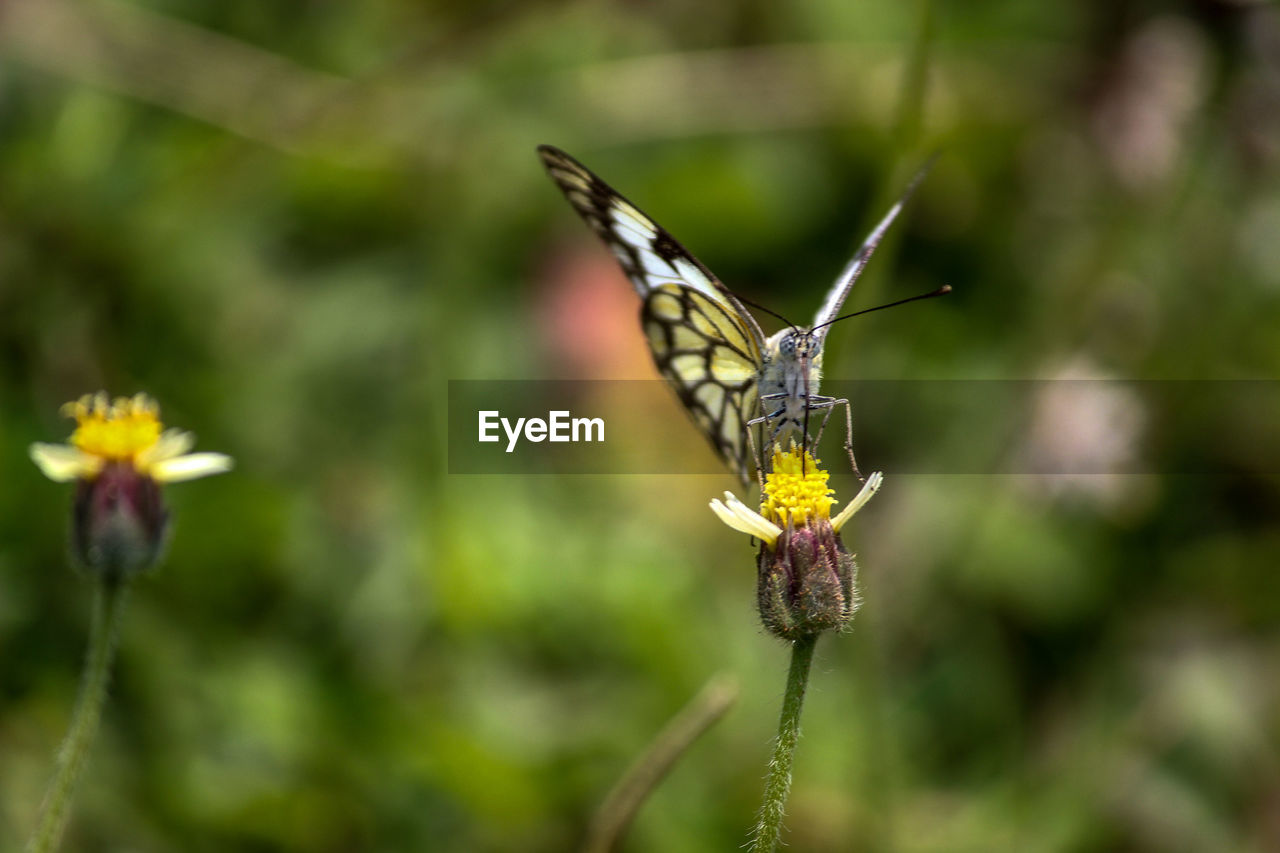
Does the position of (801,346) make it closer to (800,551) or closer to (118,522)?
(800,551)

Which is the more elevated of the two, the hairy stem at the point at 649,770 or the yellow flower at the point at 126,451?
the yellow flower at the point at 126,451

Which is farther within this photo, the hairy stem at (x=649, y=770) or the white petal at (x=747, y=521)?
the hairy stem at (x=649, y=770)

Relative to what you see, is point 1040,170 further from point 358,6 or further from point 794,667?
point 794,667

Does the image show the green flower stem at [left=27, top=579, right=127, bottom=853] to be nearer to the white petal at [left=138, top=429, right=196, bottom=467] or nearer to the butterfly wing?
the white petal at [left=138, top=429, right=196, bottom=467]

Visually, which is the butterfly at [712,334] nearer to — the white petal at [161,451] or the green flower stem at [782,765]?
the green flower stem at [782,765]

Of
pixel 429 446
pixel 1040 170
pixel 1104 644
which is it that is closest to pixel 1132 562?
pixel 1104 644

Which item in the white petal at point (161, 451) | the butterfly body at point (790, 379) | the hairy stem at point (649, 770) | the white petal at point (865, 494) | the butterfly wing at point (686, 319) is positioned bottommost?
the hairy stem at point (649, 770)

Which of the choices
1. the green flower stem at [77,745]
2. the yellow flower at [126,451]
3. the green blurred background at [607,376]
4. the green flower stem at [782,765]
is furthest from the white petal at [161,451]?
the green blurred background at [607,376]
